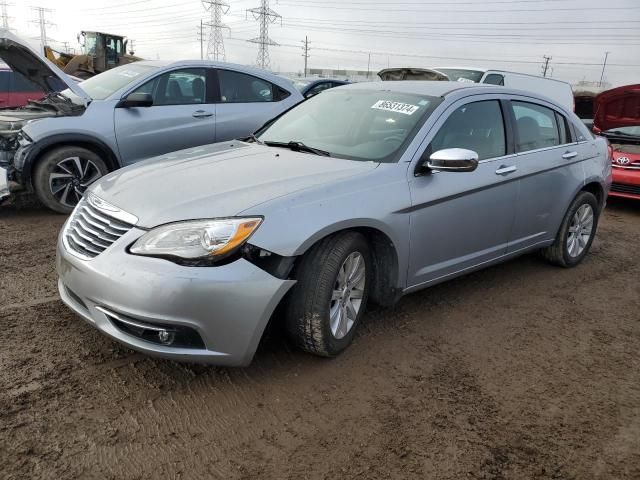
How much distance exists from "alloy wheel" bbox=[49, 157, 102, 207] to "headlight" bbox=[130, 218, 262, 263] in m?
3.55

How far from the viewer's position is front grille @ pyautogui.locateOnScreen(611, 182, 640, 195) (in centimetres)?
774

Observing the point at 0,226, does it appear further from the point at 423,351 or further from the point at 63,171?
the point at 423,351

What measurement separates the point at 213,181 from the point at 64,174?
3.39 metres

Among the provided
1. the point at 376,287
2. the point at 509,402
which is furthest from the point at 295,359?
the point at 509,402

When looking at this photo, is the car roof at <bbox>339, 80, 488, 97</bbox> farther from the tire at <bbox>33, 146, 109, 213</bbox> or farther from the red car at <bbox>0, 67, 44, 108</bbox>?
the red car at <bbox>0, 67, 44, 108</bbox>

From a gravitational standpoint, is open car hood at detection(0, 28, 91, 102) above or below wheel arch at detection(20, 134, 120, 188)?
above

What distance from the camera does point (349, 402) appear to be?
9.12ft

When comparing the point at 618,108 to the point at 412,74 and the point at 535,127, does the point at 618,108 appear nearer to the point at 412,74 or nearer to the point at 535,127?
the point at 412,74

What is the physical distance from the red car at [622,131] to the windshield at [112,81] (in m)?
6.46

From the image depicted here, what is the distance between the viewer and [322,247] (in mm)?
2908

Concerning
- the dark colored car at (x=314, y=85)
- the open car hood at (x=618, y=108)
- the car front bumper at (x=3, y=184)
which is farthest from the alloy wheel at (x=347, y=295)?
the dark colored car at (x=314, y=85)

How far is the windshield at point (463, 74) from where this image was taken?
1130 centimetres

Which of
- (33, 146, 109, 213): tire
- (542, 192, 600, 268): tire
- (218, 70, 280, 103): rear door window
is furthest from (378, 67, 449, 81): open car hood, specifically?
(33, 146, 109, 213): tire

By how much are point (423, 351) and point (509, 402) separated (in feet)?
2.04
